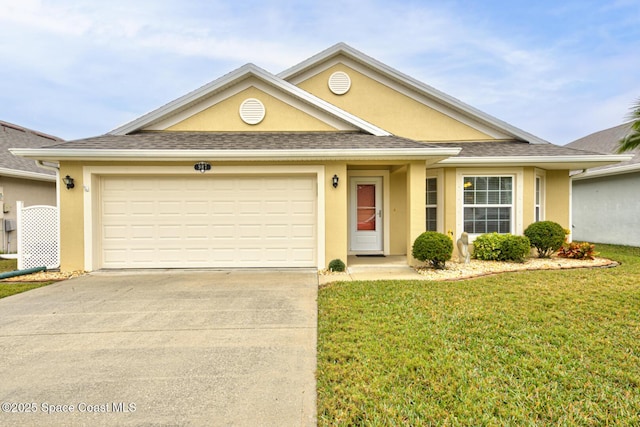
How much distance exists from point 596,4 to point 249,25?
16510mm

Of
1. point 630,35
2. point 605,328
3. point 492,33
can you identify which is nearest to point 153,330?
point 605,328

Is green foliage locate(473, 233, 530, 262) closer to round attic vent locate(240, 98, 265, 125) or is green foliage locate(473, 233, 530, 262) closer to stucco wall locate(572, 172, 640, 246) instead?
round attic vent locate(240, 98, 265, 125)

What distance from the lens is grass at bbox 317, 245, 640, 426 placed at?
2520 millimetres

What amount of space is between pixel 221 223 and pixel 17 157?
38.2 ft

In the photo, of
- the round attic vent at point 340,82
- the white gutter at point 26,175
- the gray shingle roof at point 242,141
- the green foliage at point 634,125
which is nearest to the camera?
the green foliage at point 634,125

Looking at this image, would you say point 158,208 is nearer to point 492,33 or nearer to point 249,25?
point 249,25

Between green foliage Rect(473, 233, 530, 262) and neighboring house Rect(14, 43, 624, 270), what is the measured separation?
1.75 feet

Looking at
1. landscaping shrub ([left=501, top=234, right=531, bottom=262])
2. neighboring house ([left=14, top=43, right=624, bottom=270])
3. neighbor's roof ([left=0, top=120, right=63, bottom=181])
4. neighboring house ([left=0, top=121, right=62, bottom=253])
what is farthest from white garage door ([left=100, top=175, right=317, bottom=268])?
neighbor's roof ([left=0, top=120, right=63, bottom=181])

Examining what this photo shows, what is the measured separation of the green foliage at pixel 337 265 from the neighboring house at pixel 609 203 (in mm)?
9206

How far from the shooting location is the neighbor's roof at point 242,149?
7.20 metres

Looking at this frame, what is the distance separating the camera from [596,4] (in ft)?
48.6

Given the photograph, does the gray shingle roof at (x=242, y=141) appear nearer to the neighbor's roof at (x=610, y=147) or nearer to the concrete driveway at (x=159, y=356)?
the concrete driveway at (x=159, y=356)

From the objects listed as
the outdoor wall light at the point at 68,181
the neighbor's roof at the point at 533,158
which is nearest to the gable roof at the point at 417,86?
the neighbor's roof at the point at 533,158

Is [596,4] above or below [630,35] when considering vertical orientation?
below
